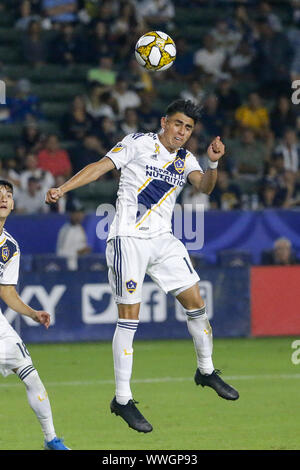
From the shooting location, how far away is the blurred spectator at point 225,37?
22359mm

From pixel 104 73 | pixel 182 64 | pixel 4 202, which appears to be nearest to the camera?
pixel 4 202

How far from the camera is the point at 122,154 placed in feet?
29.8

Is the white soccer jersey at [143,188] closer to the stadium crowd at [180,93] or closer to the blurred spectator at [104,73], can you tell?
the stadium crowd at [180,93]

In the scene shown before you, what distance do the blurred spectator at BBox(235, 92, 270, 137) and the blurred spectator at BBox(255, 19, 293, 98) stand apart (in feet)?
3.76

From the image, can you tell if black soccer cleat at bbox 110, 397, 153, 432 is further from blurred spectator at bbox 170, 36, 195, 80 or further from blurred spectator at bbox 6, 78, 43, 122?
blurred spectator at bbox 170, 36, 195, 80

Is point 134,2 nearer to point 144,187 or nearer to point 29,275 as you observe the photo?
point 29,275

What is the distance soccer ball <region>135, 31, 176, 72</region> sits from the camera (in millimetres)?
9781

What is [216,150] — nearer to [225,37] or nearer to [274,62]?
[274,62]

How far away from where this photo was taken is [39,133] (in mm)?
18875

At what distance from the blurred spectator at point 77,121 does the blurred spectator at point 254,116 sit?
10.7 feet

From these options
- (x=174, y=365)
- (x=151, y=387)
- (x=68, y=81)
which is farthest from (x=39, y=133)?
(x=151, y=387)

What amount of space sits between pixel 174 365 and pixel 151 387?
1.75 metres

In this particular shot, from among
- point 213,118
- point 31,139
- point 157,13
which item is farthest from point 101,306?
point 157,13

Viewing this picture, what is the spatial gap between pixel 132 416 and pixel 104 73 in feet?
41.8
